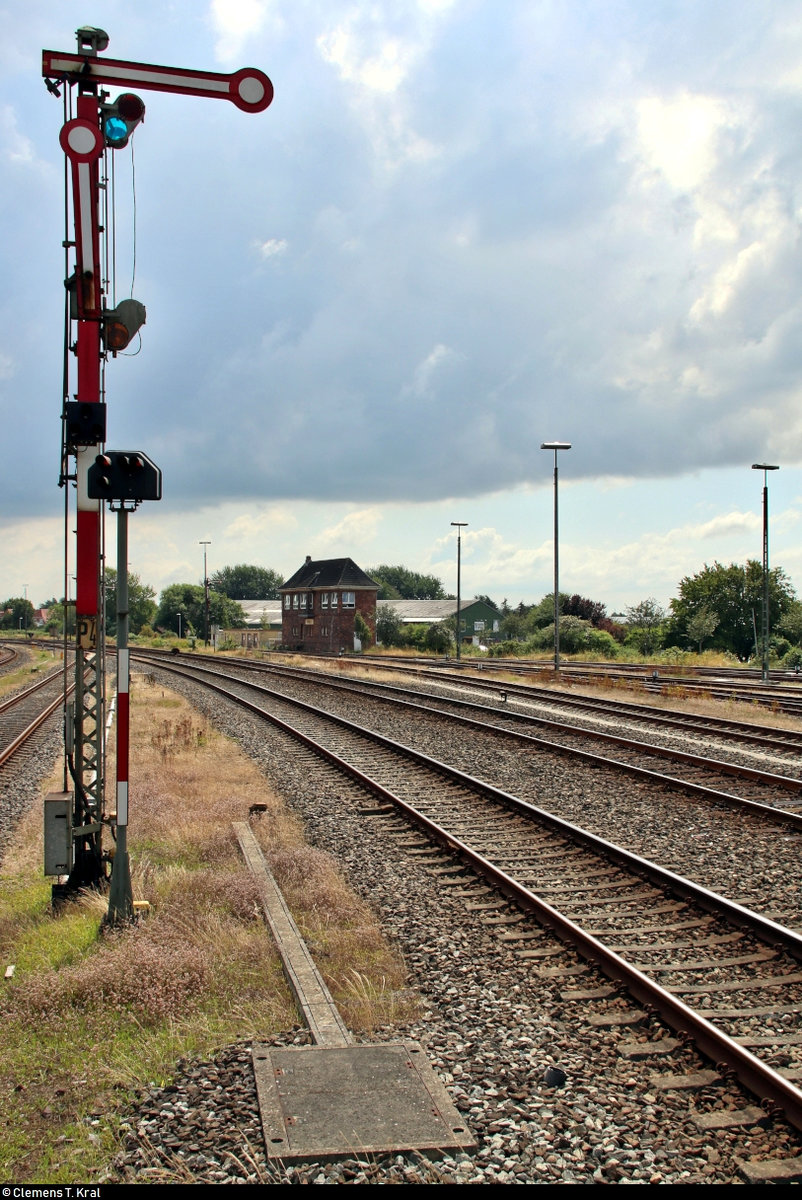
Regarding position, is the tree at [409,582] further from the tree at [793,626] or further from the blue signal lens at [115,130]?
the blue signal lens at [115,130]

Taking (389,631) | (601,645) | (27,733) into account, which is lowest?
(27,733)

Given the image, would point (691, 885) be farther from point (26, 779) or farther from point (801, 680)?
point (801, 680)

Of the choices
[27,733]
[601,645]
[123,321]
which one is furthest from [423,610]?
[123,321]

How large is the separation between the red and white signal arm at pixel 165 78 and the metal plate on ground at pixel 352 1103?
6726 mm

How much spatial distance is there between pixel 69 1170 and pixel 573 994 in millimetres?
3063

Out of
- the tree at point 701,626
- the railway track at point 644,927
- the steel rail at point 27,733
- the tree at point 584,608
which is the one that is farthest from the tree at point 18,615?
the railway track at point 644,927

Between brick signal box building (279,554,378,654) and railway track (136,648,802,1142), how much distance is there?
66.4 meters

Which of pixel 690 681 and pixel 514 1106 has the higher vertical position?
pixel 690 681

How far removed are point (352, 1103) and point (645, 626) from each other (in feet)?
200

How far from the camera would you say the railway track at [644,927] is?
5.23 meters

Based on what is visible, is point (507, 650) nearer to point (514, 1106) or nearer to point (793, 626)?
point (793, 626)

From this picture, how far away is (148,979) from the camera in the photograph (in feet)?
19.2

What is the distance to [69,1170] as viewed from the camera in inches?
157

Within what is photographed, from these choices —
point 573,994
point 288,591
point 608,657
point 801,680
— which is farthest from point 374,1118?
point 288,591
